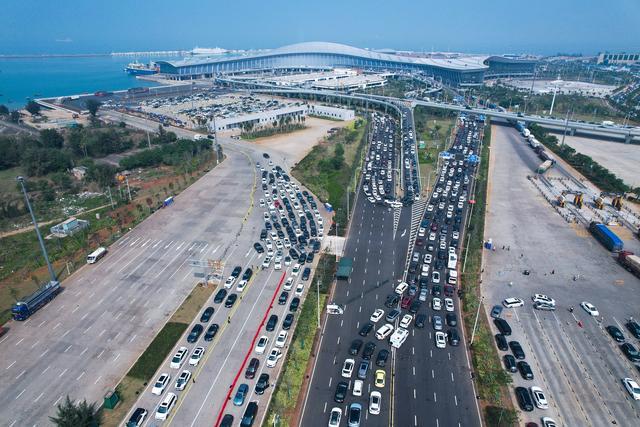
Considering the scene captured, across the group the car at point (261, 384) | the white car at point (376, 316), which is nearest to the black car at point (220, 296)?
the car at point (261, 384)

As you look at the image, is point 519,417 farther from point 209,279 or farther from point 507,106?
point 507,106

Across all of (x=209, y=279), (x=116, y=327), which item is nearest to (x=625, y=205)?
(x=209, y=279)

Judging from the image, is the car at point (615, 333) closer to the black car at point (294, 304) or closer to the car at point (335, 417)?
the car at point (335, 417)

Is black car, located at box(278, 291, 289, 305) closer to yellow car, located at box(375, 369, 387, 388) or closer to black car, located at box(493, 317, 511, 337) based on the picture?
yellow car, located at box(375, 369, 387, 388)

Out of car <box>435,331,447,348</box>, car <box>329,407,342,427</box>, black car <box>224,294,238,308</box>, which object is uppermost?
black car <box>224,294,238,308</box>

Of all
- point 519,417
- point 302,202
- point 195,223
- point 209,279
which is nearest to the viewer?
point 519,417

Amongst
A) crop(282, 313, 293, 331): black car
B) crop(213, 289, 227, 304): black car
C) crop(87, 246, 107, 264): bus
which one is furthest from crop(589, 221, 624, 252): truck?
crop(87, 246, 107, 264): bus

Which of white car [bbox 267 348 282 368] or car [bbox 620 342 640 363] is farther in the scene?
car [bbox 620 342 640 363]
